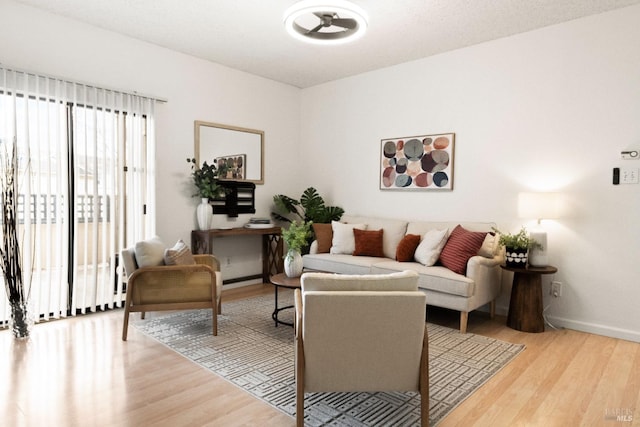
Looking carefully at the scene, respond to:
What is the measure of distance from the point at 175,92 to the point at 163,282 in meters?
2.47

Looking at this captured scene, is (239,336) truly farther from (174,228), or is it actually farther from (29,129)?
(29,129)

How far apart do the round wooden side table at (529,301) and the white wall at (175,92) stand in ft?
11.1

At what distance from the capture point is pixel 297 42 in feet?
14.0

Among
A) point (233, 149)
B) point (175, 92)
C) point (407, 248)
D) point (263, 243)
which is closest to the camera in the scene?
point (407, 248)

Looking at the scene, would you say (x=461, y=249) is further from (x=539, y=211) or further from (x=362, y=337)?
(x=362, y=337)

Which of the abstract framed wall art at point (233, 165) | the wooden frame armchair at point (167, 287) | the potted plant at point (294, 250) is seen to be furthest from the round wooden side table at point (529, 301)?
the abstract framed wall art at point (233, 165)

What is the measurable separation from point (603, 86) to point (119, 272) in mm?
5056

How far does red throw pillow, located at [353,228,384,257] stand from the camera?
4609mm

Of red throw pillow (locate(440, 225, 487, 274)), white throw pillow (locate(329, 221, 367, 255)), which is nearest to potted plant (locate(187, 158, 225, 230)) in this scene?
white throw pillow (locate(329, 221, 367, 255))

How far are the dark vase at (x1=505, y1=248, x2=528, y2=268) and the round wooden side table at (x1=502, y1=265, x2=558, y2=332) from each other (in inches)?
1.8

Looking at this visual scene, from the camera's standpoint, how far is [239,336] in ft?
11.0

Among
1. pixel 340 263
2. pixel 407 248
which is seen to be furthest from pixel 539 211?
pixel 340 263

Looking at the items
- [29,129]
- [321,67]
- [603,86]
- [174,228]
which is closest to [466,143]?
[603,86]

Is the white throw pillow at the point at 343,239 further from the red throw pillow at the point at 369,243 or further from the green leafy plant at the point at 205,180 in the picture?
the green leafy plant at the point at 205,180
